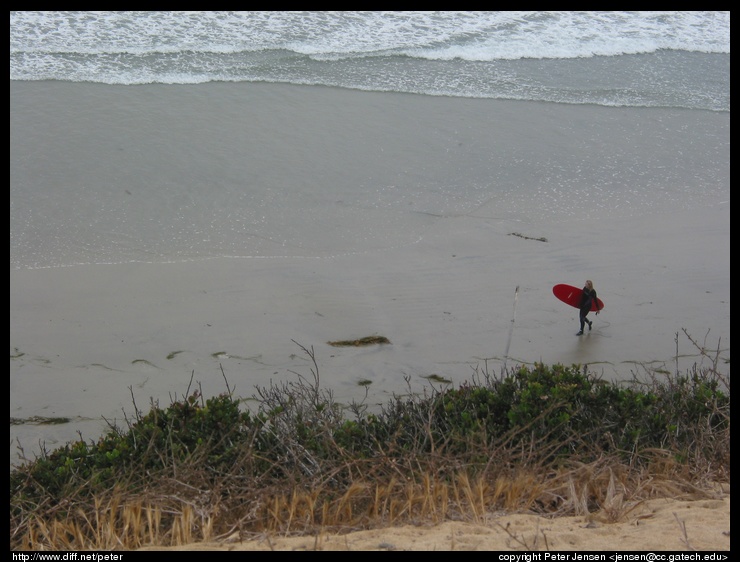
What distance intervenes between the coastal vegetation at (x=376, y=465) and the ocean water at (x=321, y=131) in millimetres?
4204

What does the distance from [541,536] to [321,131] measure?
905 cm

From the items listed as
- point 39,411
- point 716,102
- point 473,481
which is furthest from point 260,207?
point 716,102

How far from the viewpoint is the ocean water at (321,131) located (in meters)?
9.95

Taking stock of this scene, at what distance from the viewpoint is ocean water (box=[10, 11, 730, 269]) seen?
9.95m

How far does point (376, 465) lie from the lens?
15.8ft

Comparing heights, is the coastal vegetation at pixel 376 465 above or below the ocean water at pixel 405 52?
below

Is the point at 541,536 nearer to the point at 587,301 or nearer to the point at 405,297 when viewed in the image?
the point at 587,301

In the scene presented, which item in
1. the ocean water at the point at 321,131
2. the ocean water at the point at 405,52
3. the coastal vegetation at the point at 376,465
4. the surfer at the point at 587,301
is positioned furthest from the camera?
the ocean water at the point at 405,52

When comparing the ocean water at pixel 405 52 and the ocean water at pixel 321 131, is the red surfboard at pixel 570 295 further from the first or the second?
the ocean water at pixel 405 52

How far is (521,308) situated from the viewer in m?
8.46

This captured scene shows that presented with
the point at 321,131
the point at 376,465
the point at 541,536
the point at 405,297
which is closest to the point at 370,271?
the point at 405,297

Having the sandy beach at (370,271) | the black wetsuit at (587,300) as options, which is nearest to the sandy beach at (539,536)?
the sandy beach at (370,271)
